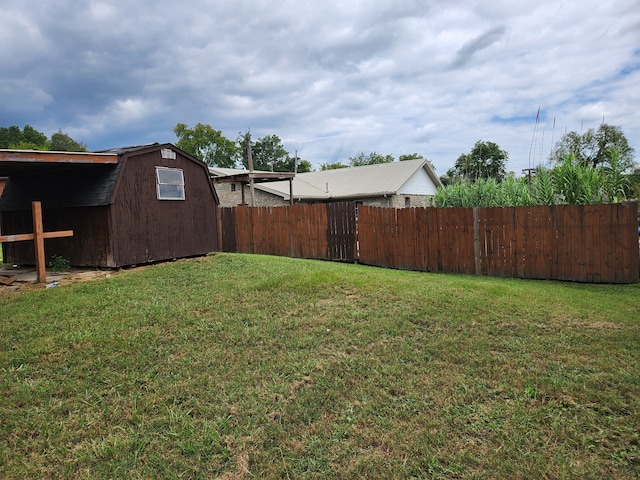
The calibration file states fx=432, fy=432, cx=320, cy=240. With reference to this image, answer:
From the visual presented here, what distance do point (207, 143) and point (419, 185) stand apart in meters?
31.2

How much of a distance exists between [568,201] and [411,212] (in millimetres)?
3530

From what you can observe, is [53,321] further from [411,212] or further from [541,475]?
[411,212]

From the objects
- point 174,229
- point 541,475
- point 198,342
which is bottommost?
point 541,475

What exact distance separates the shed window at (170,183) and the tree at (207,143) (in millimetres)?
39120

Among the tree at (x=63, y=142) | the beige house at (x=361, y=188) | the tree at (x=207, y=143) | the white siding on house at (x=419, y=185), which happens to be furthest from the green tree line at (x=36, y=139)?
the white siding on house at (x=419, y=185)

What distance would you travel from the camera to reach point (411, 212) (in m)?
11.0

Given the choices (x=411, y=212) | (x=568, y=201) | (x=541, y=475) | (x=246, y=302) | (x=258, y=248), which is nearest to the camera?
(x=541, y=475)

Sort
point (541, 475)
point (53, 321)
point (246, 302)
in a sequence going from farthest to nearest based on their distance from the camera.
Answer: point (246, 302), point (53, 321), point (541, 475)

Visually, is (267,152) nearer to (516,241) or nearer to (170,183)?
A: (170,183)

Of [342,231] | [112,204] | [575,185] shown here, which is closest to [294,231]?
[342,231]

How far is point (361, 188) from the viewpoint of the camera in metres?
23.5

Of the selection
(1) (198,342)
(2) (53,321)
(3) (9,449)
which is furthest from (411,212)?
(3) (9,449)

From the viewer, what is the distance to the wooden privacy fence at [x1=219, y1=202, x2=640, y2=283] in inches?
337

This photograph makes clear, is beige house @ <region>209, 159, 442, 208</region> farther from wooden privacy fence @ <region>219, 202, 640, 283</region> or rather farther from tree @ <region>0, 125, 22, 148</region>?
tree @ <region>0, 125, 22, 148</region>
